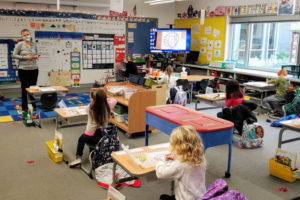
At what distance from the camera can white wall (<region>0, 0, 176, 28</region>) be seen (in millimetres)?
8070

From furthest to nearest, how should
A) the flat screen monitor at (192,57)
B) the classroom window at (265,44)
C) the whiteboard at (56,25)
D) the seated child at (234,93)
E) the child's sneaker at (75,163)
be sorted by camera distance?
the flat screen monitor at (192,57), the whiteboard at (56,25), the classroom window at (265,44), the seated child at (234,93), the child's sneaker at (75,163)

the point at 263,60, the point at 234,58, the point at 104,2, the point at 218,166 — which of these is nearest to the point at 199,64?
the point at 234,58

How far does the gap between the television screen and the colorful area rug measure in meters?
2.77

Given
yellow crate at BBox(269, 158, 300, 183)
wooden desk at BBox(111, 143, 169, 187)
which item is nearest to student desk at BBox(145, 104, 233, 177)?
yellow crate at BBox(269, 158, 300, 183)

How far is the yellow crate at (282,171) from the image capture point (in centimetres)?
377

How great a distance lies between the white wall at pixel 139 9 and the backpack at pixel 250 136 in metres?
6.12

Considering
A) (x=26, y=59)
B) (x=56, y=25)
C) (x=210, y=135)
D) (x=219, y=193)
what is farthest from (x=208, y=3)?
(x=219, y=193)

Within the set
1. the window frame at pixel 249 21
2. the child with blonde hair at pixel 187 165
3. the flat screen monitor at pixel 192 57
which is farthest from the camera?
the flat screen monitor at pixel 192 57

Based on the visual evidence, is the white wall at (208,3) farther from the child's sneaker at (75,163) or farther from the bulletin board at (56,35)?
the child's sneaker at (75,163)

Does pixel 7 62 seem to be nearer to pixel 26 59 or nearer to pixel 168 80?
pixel 26 59

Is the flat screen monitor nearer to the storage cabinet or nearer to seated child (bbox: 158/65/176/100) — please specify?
seated child (bbox: 158/65/176/100)

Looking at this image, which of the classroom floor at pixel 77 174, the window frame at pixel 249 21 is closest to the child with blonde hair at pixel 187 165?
the classroom floor at pixel 77 174

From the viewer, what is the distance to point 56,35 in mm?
8586

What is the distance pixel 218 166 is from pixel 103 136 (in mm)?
1704
